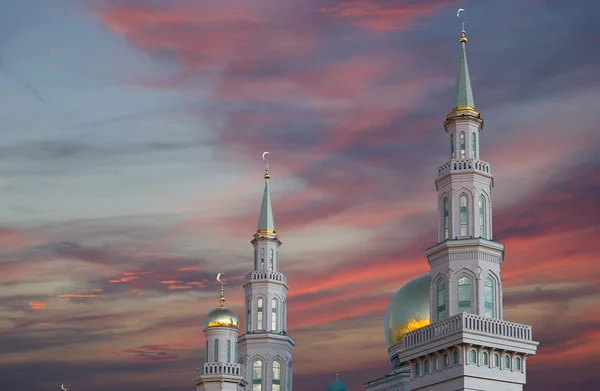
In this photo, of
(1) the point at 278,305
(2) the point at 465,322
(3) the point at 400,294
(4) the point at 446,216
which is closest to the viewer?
(2) the point at 465,322

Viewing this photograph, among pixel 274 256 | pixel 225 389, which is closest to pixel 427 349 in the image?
→ pixel 225 389

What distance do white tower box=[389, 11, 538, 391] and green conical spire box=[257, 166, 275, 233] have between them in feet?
78.9

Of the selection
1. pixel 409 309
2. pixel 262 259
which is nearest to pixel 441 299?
pixel 409 309

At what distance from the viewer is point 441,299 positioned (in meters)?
61.1

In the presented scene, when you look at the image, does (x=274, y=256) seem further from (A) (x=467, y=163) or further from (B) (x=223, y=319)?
(A) (x=467, y=163)

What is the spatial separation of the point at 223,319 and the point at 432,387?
2318 cm

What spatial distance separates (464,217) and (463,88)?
727cm

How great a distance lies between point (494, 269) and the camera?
199ft

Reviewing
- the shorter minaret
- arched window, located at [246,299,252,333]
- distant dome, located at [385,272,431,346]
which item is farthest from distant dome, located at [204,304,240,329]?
distant dome, located at [385,272,431,346]

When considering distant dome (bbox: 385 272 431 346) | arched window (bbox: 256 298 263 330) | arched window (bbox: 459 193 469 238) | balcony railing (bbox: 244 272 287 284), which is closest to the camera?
arched window (bbox: 459 193 469 238)

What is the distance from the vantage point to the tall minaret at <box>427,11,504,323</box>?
60.2 m

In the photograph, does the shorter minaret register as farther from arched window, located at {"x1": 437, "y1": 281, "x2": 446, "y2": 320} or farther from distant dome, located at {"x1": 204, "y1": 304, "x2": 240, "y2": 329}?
arched window, located at {"x1": 437, "y1": 281, "x2": 446, "y2": 320}

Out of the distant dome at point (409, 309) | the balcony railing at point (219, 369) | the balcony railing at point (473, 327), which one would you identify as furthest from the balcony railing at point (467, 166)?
the balcony railing at point (219, 369)

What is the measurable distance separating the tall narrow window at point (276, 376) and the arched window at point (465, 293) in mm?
24147
